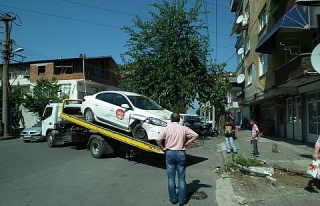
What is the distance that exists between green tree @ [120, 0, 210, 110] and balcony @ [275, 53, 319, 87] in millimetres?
6356

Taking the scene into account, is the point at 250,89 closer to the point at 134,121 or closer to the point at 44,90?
the point at 134,121

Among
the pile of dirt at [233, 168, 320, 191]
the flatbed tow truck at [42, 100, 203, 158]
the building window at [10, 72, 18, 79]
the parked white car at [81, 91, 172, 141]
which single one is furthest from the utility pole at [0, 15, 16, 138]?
the pile of dirt at [233, 168, 320, 191]

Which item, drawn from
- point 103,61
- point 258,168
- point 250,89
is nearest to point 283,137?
point 250,89

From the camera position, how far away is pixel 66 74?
37438 mm

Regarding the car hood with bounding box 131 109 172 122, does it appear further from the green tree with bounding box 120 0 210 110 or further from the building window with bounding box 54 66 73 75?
the building window with bounding box 54 66 73 75

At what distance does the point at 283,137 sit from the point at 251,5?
439 inches

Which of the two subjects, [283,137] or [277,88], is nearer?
[277,88]

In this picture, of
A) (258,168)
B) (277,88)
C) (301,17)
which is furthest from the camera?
(277,88)

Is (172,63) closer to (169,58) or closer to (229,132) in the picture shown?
(169,58)

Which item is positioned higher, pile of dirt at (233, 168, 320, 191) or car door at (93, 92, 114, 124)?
car door at (93, 92, 114, 124)

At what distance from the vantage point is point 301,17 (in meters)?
12.5

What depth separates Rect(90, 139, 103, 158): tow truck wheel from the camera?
38.0 ft

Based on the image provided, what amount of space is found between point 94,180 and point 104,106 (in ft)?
13.7

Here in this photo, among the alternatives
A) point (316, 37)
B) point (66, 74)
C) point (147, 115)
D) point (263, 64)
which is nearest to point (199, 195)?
point (147, 115)
